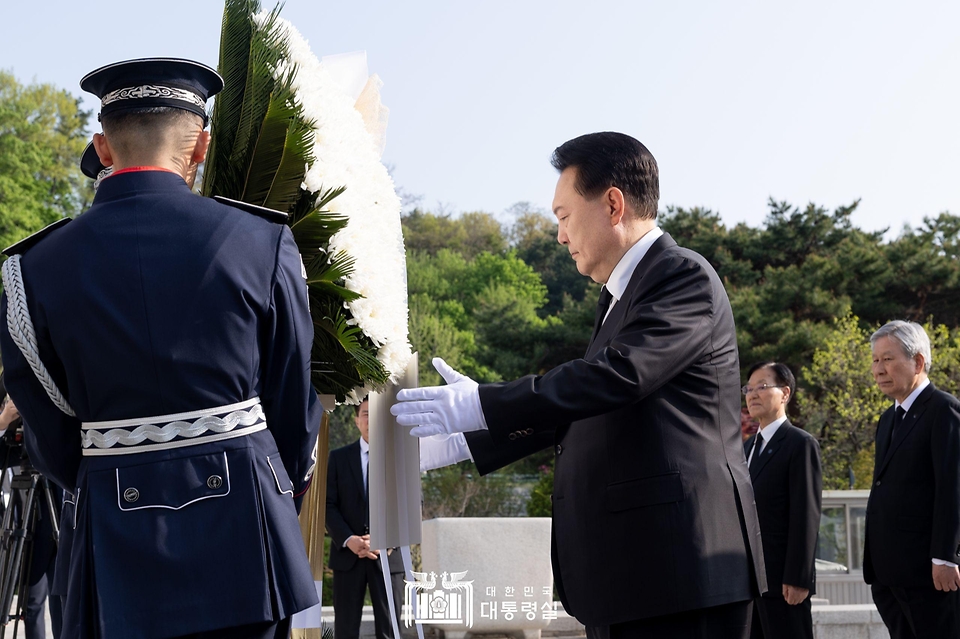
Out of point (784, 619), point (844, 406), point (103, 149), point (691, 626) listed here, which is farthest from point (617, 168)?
point (844, 406)

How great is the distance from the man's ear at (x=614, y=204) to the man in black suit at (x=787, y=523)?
3687 mm

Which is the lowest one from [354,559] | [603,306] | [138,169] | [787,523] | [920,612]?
[920,612]

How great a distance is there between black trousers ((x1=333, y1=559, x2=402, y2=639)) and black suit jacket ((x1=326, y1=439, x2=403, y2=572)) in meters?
0.08

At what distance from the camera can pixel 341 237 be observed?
9.89 feet

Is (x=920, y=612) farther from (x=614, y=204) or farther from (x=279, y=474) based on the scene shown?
(x=279, y=474)

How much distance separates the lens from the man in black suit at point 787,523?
6207 millimetres

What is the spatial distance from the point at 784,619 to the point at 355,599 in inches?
136

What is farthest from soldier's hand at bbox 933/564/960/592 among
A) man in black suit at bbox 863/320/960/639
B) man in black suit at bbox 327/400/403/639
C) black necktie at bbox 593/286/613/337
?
man in black suit at bbox 327/400/403/639

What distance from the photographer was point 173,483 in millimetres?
2178

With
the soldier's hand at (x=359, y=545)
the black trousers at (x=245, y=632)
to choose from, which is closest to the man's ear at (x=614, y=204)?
the black trousers at (x=245, y=632)

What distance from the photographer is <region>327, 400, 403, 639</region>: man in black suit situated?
7949 millimetres

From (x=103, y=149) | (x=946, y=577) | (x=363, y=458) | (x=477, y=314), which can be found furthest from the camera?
(x=477, y=314)

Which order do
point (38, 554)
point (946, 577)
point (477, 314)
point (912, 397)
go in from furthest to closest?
point (477, 314) → point (38, 554) → point (912, 397) → point (946, 577)

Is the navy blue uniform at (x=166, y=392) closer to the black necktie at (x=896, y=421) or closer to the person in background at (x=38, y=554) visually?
the person in background at (x=38, y=554)
